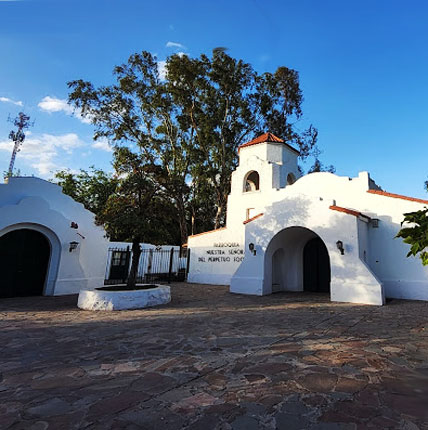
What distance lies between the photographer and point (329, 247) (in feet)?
36.4

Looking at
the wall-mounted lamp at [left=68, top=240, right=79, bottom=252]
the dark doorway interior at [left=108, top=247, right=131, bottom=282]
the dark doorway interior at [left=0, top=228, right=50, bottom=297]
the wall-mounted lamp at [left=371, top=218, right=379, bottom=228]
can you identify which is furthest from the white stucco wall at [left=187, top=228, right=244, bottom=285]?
the dark doorway interior at [left=0, top=228, right=50, bottom=297]

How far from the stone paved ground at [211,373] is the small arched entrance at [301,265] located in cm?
693

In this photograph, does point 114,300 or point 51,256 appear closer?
point 114,300

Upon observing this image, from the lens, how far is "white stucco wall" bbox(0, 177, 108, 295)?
10.2 metres

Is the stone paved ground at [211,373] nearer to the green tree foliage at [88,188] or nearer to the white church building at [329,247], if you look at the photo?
the white church building at [329,247]

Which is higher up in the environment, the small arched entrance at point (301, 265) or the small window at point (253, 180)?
the small window at point (253, 180)

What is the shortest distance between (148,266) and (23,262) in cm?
1183

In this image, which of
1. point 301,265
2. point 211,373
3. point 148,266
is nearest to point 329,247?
point 301,265

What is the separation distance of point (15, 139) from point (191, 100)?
984 inches

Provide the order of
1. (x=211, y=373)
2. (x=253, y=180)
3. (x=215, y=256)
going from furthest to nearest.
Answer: (x=253, y=180)
(x=215, y=256)
(x=211, y=373)

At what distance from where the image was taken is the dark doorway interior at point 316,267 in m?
14.0

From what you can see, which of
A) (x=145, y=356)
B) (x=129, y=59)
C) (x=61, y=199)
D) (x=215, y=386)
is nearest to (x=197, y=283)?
(x=61, y=199)

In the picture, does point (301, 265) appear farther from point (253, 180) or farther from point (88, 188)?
point (88, 188)

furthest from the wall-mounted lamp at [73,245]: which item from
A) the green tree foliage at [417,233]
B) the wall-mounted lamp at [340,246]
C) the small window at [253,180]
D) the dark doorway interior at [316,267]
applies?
the small window at [253,180]
